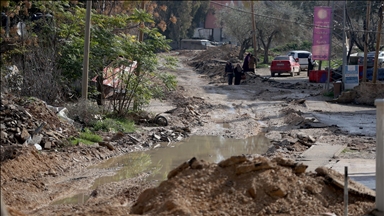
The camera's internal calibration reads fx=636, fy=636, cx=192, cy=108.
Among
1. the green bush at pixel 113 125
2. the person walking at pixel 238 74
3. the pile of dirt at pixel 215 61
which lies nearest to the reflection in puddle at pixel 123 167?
the green bush at pixel 113 125

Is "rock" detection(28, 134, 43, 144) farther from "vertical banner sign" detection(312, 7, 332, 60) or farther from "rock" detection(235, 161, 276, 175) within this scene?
"vertical banner sign" detection(312, 7, 332, 60)

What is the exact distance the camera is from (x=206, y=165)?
9.26 m

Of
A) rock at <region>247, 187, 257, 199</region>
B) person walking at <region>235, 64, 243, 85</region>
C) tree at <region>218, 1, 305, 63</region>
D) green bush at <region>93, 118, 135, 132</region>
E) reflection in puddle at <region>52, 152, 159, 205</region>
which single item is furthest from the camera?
tree at <region>218, 1, 305, 63</region>

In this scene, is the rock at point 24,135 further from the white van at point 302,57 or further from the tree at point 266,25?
the tree at point 266,25

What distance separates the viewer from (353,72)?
30.2 meters

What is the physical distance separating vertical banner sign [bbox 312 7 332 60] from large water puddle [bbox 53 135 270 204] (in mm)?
14103

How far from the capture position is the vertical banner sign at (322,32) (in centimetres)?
3181

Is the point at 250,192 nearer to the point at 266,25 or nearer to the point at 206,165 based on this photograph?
the point at 206,165

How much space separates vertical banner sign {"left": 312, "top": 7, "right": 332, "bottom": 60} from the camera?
31.8 meters

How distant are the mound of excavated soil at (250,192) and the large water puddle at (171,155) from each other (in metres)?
2.81

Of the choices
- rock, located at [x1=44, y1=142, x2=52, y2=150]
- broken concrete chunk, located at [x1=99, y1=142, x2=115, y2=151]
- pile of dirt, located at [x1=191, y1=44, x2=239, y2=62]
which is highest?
pile of dirt, located at [x1=191, y1=44, x2=239, y2=62]

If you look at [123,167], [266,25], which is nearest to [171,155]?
[123,167]

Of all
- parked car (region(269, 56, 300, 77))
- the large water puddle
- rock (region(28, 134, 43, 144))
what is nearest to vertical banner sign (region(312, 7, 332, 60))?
parked car (region(269, 56, 300, 77))

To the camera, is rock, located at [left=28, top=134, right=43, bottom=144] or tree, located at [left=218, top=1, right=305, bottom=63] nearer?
rock, located at [left=28, top=134, right=43, bottom=144]
